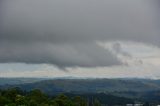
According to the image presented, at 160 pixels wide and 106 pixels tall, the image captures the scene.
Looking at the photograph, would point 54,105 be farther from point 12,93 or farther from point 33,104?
point 12,93

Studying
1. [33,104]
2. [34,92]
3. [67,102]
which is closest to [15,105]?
[33,104]

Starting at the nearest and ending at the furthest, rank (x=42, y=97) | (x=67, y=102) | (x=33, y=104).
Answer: (x=33, y=104) < (x=67, y=102) < (x=42, y=97)

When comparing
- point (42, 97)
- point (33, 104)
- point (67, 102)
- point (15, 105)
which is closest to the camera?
point (15, 105)

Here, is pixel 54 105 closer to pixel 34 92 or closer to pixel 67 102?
pixel 67 102

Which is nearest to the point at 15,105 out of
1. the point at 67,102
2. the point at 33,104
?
the point at 33,104

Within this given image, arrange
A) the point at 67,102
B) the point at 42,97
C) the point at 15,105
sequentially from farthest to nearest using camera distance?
the point at 42,97 < the point at 67,102 < the point at 15,105

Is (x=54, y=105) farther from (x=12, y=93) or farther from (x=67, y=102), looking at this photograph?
(x=12, y=93)

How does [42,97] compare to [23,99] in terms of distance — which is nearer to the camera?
[23,99]

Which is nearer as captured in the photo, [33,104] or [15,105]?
[15,105]
